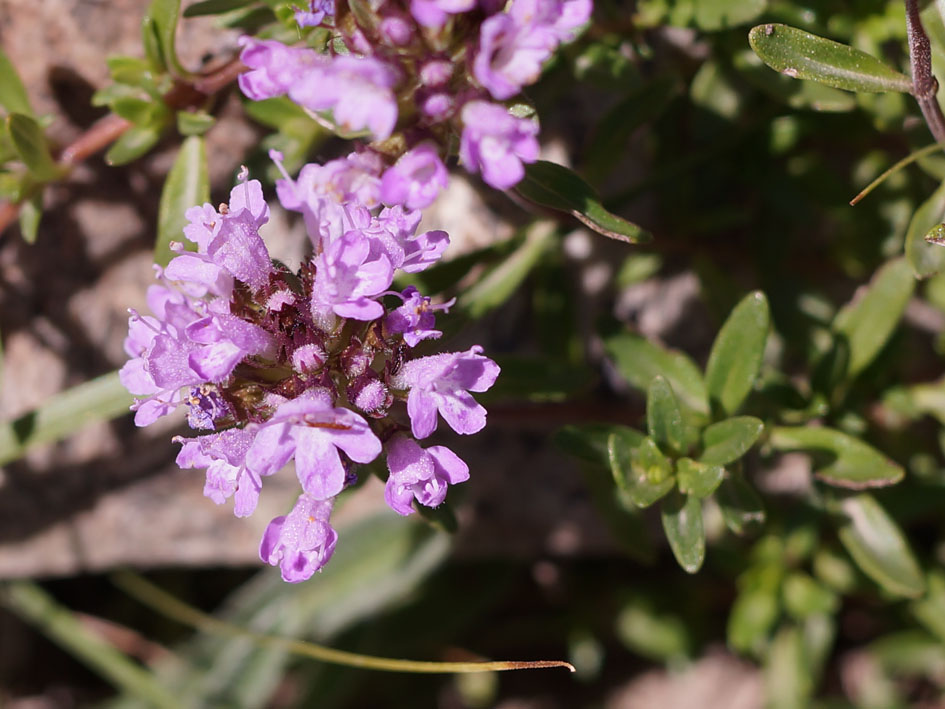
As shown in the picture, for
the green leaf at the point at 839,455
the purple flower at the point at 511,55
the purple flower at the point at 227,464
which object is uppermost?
the purple flower at the point at 511,55

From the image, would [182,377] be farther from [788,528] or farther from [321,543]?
[788,528]

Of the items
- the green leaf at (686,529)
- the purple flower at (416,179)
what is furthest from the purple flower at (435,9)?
the green leaf at (686,529)

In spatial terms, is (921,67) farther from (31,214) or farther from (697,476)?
(31,214)

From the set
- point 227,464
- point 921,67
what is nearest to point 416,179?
point 227,464

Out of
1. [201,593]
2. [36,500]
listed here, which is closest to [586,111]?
[36,500]

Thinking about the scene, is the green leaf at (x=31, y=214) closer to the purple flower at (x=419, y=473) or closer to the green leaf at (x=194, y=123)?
the green leaf at (x=194, y=123)

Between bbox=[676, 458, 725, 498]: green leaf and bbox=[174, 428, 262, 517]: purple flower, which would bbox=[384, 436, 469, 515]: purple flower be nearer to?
bbox=[174, 428, 262, 517]: purple flower
